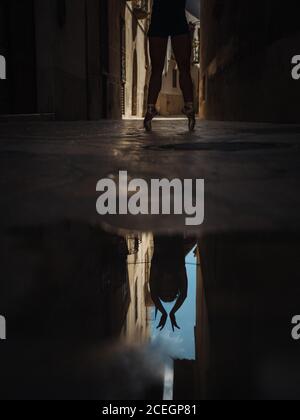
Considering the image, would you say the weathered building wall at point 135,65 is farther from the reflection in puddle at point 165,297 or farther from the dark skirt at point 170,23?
the reflection in puddle at point 165,297

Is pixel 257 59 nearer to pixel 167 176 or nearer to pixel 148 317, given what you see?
pixel 167 176

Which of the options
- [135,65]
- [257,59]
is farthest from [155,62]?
[135,65]

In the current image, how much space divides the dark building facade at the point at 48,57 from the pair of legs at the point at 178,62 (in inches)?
110

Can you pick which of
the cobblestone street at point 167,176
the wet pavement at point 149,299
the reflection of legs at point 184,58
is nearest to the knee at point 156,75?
the reflection of legs at point 184,58

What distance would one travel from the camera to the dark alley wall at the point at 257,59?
4.77 metres

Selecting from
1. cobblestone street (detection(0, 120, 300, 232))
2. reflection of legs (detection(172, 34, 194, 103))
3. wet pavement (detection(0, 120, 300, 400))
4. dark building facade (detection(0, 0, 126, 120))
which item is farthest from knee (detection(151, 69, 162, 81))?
wet pavement (detection(0, 120, 300, 400))

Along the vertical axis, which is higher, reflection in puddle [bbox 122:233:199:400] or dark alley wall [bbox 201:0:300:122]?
dark alley wall [bbox 201:0:300:122]

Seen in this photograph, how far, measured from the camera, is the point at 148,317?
0.50 metres

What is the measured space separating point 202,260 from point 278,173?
80cm

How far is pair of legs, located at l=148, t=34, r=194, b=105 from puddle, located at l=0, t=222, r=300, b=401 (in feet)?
10.8

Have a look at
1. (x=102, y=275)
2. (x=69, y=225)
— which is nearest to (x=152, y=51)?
(x=69, y=225)

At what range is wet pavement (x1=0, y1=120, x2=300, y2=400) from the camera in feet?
1.24

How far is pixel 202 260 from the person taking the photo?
2.23 ft

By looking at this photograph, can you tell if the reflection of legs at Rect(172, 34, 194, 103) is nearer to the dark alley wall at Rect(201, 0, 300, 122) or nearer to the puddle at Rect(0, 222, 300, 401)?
the dark alley wall at Rect(201, 0, 300, 122)
